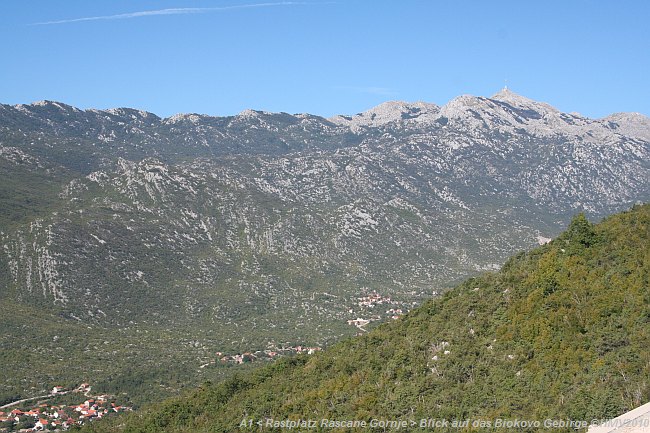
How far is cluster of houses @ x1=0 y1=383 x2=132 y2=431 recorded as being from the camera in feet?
274

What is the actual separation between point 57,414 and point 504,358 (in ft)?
224

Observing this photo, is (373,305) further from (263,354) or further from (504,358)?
(504,358)

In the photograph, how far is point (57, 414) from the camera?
8844 centimetres

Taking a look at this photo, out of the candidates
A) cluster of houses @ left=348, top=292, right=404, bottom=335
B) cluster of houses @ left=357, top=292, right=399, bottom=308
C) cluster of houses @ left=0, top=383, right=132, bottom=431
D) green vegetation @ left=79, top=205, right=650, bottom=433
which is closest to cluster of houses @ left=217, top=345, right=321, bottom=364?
cluster of houses @ left=348, top=292, right=404, bottom=335

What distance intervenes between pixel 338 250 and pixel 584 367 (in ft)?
524

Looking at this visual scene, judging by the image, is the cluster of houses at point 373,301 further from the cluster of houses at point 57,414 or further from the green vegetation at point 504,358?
the green vegetation at point 504,358

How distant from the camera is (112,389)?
101 metres

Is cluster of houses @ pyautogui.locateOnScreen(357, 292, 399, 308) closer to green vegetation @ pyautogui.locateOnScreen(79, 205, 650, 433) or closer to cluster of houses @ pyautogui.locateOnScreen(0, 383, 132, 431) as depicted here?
cluster of houses @ pyautogui.locateOnScreen(0, 383, 132, 431)

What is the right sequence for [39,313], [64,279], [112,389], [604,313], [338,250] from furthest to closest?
1. [338,250]
2. [64,279]
3. [39,313]
4. [112,389]
5. [604,313]

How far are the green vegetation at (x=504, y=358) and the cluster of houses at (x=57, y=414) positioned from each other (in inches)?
1111

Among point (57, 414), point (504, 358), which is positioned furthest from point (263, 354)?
point (504, 358)

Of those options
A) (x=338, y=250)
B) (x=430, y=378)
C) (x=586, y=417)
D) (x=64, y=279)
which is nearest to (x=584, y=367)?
(x=586, y=417)

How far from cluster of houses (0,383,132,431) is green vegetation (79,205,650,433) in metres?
28.2

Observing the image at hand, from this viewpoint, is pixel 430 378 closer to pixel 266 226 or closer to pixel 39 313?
pixel 39 313
